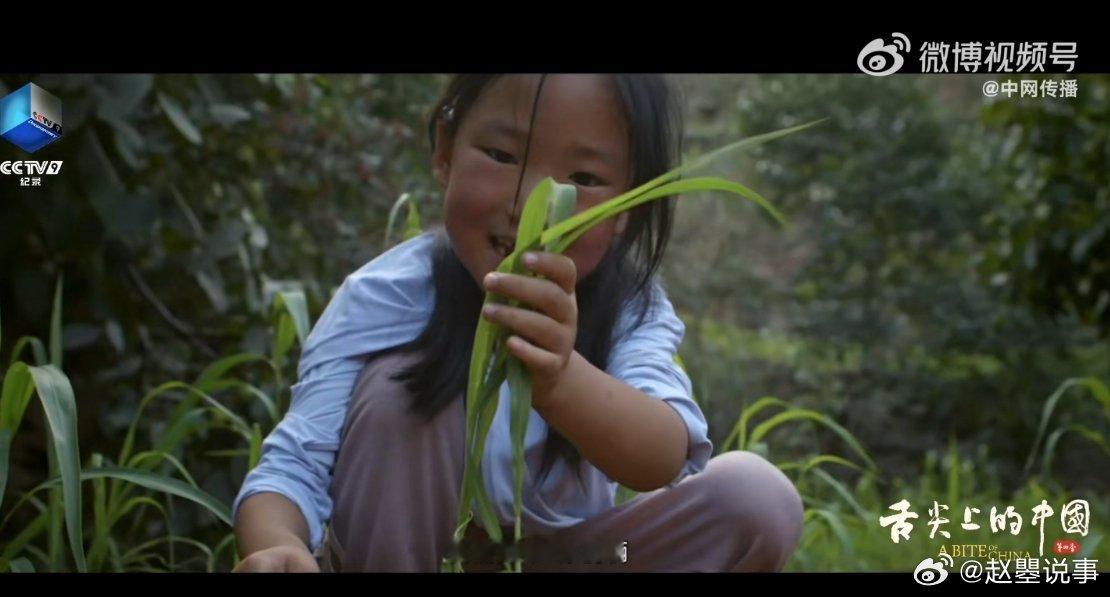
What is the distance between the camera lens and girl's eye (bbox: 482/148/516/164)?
115 cm

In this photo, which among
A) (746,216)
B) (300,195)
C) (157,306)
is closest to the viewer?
(157,306)

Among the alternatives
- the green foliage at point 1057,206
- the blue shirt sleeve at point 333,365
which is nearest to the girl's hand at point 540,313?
the blue shirt sleeve at point 333,365

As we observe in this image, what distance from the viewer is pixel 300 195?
1924mm

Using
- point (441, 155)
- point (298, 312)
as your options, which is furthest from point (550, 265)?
point (298, 312)

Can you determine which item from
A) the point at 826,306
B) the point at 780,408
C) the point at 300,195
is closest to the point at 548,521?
the point at 300,195

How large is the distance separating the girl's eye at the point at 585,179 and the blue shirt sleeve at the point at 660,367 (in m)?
0.14

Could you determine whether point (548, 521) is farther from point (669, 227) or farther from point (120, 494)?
point (120, 494)

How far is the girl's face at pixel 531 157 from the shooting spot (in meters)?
1.14

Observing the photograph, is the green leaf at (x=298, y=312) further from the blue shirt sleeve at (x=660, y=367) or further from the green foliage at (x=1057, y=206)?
the green foliage at (x=1057, y=206)

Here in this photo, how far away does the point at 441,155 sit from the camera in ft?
4.02

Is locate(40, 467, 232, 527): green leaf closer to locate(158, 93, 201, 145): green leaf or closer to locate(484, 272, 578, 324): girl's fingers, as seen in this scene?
locate(484, 272, 578, 324): girl's fingers

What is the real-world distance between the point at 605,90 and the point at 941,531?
607mm

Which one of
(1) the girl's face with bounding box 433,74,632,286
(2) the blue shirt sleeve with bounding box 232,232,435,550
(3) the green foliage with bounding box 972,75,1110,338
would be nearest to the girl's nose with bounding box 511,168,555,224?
(1) the girl's face with bounding box 433,74,632,286

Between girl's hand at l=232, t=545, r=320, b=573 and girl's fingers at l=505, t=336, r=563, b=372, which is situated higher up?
girl's fingers at l=505, t=336, r=563, b=372
